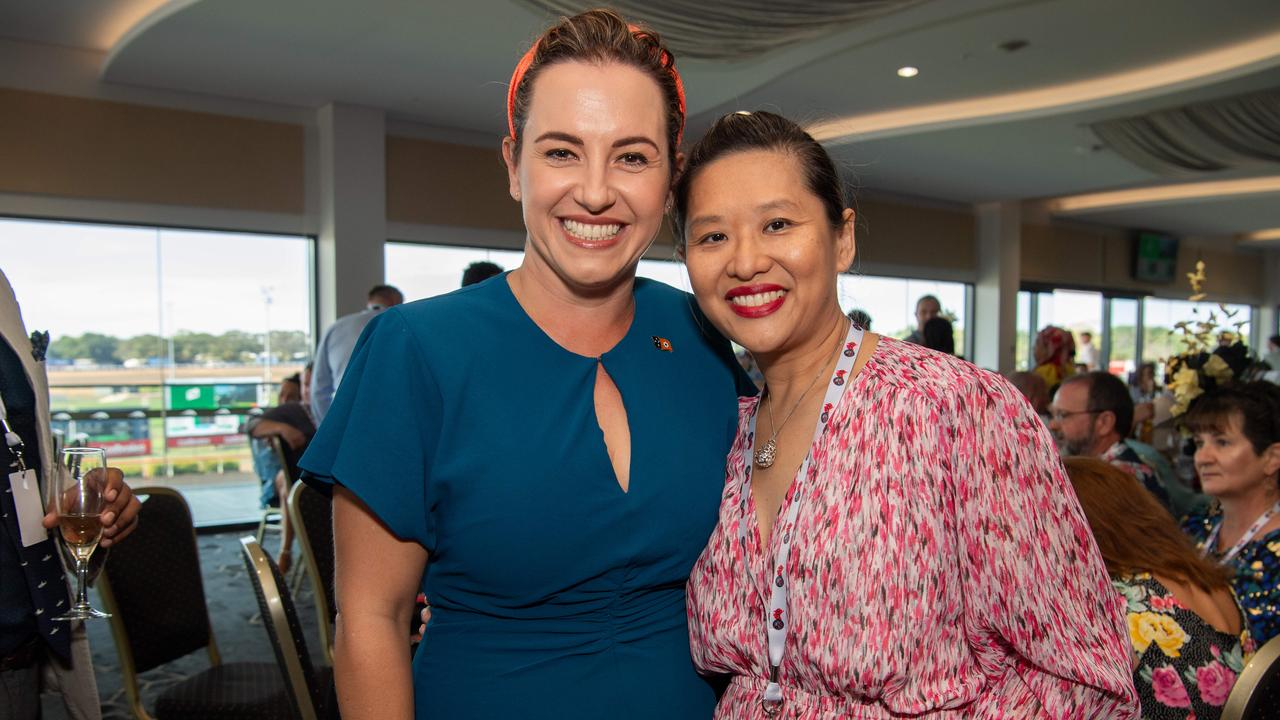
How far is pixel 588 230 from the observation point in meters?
1.20

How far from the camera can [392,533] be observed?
1084 millimetres

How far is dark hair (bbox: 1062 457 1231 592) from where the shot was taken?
1.90 metres

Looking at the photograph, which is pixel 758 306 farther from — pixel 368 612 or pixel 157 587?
pixel 157 587

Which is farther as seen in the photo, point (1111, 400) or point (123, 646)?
point (1111, 400)

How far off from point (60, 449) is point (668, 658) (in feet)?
4.25

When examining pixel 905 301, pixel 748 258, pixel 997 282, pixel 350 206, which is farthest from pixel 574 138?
pixel 997 282

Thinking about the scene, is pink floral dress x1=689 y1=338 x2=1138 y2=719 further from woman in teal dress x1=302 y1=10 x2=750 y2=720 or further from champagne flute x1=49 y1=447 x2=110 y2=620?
champagne flute x1=49 y1=447 x2=110 y2=620

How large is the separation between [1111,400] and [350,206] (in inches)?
246

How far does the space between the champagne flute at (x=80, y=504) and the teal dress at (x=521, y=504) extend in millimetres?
793

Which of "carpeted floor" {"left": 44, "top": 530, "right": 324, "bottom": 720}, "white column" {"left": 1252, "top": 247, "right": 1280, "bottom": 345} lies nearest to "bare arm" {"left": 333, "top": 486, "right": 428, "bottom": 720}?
"carpeted floor" {"left": 44, "top": 530, "right": 324, "bottom": 720}

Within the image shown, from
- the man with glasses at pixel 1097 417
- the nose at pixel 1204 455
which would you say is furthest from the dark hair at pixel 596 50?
the man with glasses at pixel 1097 417

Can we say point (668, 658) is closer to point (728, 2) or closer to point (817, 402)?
point (817, 402)

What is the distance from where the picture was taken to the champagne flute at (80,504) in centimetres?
159

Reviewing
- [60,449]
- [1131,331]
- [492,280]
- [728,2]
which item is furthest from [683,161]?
[1131,331]
